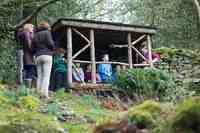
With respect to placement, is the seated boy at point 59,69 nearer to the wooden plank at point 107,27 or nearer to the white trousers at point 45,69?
the wooden plank at point 107,27

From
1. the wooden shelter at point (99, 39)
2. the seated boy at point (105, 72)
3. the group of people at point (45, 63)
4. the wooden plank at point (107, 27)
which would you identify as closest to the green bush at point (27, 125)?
the group of people at point (45, 63)

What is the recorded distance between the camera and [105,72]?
55.4 ft

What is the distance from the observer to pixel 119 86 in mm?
14500

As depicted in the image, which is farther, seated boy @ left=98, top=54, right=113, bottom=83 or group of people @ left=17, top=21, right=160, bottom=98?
seated boy @ left=98, top=54, right=113, bottom=83

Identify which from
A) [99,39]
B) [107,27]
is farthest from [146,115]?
[99,39]

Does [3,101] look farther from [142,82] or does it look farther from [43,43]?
[142,82]

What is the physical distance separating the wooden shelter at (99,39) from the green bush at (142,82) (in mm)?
1782

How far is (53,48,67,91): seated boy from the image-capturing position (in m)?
15.7

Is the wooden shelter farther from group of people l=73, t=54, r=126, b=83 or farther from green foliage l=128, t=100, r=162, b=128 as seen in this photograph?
green foliage l=128, t=100, r=162, b=128

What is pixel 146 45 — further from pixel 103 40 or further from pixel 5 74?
pixel 5 74

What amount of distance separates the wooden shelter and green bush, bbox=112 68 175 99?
5.85 ft

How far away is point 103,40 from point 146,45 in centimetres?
166

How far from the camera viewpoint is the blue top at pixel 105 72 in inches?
659

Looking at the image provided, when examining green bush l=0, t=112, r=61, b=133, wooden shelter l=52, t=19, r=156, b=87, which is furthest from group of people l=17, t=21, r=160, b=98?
green bush l=0, t=112, r=61, b=133
